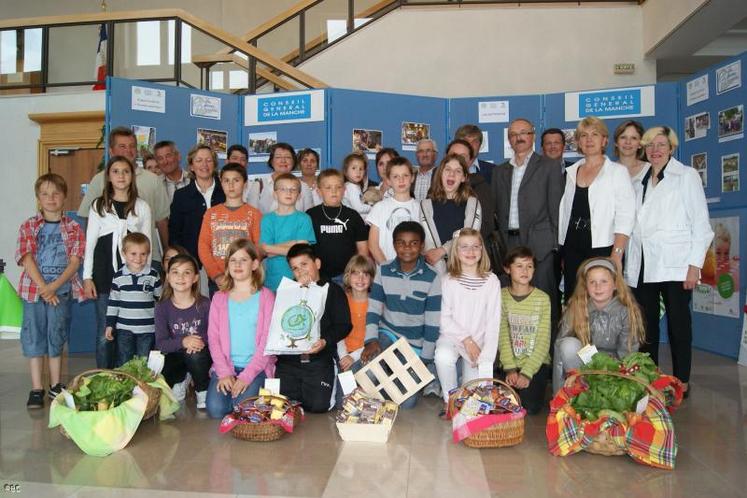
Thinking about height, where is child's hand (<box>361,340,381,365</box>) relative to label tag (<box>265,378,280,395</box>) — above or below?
above

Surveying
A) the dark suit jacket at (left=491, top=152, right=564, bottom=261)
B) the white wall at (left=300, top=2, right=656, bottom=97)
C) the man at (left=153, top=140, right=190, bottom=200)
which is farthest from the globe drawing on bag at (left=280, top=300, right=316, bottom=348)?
the white wall at (left=300, top=2, right=656, bottom=97)

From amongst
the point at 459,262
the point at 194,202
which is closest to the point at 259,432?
the point at 459,262

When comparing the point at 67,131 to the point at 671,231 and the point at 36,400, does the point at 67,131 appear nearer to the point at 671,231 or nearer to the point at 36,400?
the point at 36,400

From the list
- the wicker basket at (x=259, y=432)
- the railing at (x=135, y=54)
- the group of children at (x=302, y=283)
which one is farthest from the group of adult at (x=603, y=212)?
the railing at (x=135, y=54)

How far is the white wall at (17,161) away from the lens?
8320 millimetres

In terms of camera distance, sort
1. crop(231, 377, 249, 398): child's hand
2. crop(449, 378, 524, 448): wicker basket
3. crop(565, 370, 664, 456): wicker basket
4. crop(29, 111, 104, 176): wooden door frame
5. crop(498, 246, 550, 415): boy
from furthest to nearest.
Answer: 1. crop(29, 111, 104, 176): wooden door frame
2. crop(498, 246, 550, 415): boy
3. crop(231, 377, 249, 398): child's hand
4. crop(449, 378, 524, 448): wicker basket
5. crop(565, 370, 664, 456): wicker basket

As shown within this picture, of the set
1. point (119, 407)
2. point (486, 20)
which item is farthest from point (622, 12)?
point (119, 407)

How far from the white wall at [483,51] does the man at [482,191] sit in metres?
3.92

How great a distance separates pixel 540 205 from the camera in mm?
3971

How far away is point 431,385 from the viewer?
4047 mm

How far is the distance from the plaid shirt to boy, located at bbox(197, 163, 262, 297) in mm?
761

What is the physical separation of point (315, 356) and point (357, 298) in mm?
510

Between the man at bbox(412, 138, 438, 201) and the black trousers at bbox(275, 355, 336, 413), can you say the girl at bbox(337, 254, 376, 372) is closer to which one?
the black trousers at bbox(275, 355, 336, 413)

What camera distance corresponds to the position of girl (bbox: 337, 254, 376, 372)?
3.88 metres
